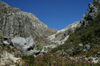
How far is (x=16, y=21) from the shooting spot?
311ft

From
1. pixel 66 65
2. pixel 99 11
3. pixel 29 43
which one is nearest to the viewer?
pixel 66 65

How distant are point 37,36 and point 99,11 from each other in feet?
247

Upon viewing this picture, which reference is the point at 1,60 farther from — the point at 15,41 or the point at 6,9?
the point at 6,9

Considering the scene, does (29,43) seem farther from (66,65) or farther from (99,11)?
(99,11)

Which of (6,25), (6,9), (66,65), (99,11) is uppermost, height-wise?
(6,9)

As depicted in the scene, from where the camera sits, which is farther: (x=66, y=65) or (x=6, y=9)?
(x=6, y=9)

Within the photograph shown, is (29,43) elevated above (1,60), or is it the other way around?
(29,43)

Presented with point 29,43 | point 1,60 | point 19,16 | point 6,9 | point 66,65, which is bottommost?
point 66,65

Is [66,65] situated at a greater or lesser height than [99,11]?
lesser

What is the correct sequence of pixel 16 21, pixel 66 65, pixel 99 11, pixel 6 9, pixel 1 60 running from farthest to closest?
pixel 6 9 → pixel 16 21 → pixel 99 11 → pixel 1 60 → pixel 66 65

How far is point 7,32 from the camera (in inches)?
3406


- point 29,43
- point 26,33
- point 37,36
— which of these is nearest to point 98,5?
point 29,43

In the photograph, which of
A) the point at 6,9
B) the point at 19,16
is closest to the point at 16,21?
the point at 19,16

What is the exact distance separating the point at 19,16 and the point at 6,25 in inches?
619
